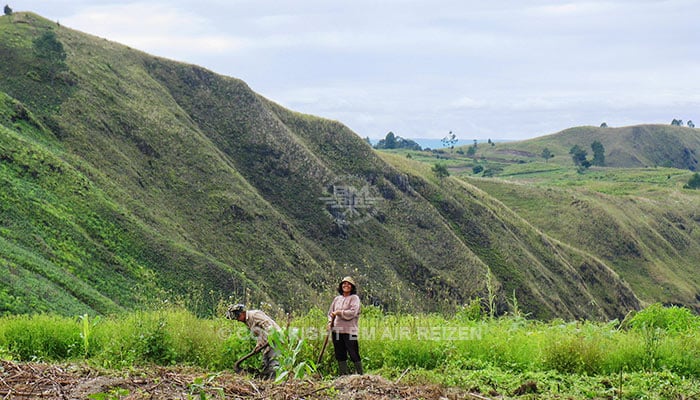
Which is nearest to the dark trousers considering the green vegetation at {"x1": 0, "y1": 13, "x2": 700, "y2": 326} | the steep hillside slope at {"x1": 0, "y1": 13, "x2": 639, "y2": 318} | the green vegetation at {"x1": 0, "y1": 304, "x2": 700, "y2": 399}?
the green vegetation at {"x1": 0, "y1": 304, "x2": 700, "y2": 399}

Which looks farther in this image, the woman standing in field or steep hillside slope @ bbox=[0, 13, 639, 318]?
steep hillside slope @ bbox=[0, 13, 639, 318]

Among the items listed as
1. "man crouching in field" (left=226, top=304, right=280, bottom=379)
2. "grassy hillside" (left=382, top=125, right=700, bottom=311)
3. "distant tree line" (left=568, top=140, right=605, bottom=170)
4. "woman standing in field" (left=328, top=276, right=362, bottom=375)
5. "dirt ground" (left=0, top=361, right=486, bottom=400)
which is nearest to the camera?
"dirt ground" (left=0, top=361, right=486, bottom=400)

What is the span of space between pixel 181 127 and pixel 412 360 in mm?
53525

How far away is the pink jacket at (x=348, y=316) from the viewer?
971cm

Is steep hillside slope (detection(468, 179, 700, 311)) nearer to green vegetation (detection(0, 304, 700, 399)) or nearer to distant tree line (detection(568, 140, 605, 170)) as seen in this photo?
distant tree line (detection(568, 140, 605, 170))

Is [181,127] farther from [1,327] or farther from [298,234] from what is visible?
[1,327]

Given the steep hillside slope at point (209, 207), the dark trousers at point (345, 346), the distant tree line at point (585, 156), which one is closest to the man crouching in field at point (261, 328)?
the dark trousers at point (345, 346)

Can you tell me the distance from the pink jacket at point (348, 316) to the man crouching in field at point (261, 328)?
0.79m

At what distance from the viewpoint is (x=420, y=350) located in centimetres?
1018

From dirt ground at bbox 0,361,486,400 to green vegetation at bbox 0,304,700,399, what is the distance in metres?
0.88

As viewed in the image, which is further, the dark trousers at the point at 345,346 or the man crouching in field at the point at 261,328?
the dark trousers at the point at 345,346

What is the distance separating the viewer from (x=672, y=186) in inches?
5202

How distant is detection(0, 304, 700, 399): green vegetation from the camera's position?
9266 millimetres

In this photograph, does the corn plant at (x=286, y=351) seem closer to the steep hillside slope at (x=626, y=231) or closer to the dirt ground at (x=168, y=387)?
the dirt ground at (x=168, y=387)
